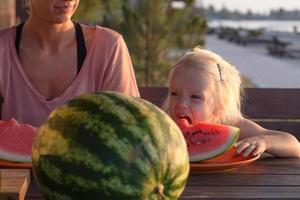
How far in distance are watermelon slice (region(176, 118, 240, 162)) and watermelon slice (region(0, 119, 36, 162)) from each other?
570mm

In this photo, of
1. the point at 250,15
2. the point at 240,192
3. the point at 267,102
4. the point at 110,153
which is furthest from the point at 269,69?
the point at 250,15

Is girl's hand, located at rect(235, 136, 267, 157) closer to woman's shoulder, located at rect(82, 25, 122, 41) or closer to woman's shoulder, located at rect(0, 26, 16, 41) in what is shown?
woman's shoulder, located at rect(82, 25, 122, 41)

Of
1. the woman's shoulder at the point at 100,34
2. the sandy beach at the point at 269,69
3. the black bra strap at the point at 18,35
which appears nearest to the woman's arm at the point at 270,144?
the woman's shoulder at the point at 100,34

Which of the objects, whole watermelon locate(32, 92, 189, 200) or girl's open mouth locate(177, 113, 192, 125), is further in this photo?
girl's open mouth locate(177, 113, 192, 125)

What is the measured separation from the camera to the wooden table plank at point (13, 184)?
1.57 m

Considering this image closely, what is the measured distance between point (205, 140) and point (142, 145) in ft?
3.45

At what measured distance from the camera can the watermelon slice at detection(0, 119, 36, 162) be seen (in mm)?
2166

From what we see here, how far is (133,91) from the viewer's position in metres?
2.91

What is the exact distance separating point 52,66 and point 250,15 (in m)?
94.9

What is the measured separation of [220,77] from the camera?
3.02 m

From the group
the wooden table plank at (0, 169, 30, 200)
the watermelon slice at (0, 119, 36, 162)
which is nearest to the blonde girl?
the watermelon slice at (0, 119, 36, 162)

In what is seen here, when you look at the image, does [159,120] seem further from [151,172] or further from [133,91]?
[133,91]

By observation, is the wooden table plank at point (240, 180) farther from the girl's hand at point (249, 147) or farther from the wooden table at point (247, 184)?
the girl's hand at point (249, 147)

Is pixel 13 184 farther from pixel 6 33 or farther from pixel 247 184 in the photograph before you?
pixel 6 33
